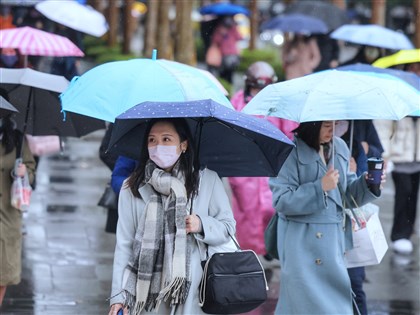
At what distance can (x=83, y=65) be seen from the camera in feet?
80.6

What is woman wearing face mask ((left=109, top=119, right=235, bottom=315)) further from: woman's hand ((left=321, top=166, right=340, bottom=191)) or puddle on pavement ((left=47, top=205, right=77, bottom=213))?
puddle on pavement ((left=47, top=205, right=77, bottom=213))

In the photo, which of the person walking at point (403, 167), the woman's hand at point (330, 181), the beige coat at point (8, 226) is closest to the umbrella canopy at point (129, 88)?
the woman's hand at point (330, 181)

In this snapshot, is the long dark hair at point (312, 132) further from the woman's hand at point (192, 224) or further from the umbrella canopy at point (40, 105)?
the woman's hand at point (192, 224)

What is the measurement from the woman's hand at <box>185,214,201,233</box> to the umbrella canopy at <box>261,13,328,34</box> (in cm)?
1201

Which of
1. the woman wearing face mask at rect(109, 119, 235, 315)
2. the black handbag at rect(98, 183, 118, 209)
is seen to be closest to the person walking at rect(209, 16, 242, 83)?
the black handbag at rect(98, 183, 118, 209)

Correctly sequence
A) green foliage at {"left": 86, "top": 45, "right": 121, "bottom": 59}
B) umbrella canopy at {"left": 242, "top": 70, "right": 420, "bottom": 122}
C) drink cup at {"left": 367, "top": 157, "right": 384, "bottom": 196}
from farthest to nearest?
green foliage at {"left": 86, "top": 45, "right": 121, "bottom": 59} < drink cup at {"left": 367, "top": 157, "right": 384, "bottom": 196} < umbrella canopy at {"left": 242, "top": 70, "right": 420, "bottom": 122}

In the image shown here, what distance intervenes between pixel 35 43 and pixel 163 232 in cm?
527

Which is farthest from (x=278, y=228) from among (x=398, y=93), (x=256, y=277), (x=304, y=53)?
(x=304, y=53)

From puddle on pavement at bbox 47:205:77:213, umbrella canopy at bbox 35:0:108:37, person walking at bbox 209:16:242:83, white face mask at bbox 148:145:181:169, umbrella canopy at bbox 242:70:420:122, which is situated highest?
person walking at bbox 209:16:242:83

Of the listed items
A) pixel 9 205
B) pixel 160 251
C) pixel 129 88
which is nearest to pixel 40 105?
pixel 9 205

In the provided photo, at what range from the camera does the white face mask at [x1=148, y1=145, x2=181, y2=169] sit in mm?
5539

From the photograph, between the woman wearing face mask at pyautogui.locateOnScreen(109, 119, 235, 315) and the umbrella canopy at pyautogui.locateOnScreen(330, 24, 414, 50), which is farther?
the umbrella canopy at pyautogui.locateOnScreen(330, 24, 414, 50)

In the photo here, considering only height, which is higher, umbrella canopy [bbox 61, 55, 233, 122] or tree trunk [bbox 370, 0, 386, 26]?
tree trunk [bbox 370, 0, 386, 26]

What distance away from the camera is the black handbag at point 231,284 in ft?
17.5
